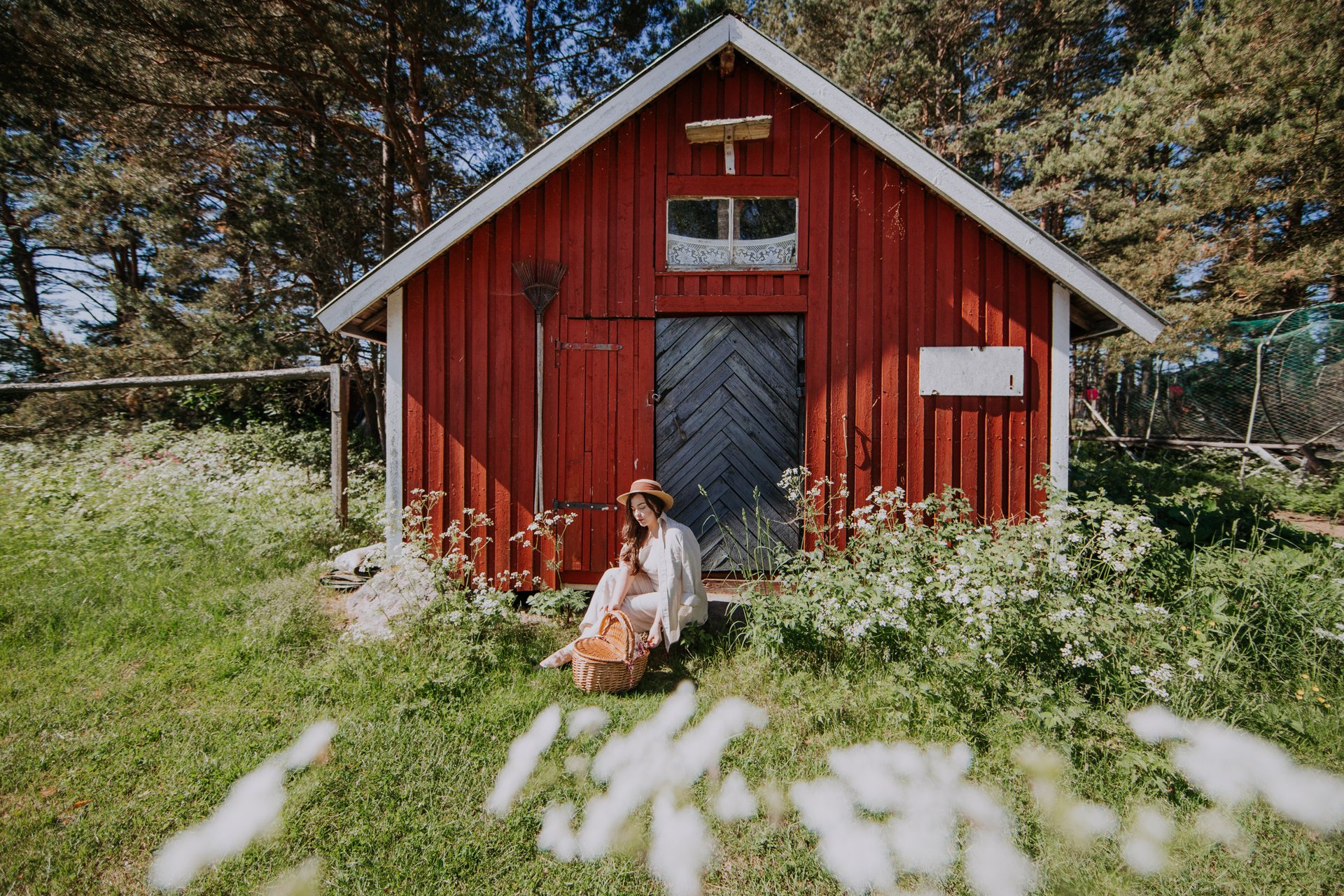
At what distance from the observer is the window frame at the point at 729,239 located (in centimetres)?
484

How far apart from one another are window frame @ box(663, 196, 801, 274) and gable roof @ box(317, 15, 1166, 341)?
29.5 inches

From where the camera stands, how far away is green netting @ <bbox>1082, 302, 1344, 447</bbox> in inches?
319

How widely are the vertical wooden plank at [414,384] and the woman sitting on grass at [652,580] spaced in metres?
1.97

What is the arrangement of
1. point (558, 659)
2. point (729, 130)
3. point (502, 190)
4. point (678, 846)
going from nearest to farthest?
point (678, 846), point (558, 659), point (502, 190), point (729, 130)

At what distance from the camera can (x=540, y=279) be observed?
15.8ft

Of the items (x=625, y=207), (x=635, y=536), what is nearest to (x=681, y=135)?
(x=625, y=207)

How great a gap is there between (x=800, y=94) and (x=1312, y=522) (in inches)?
341

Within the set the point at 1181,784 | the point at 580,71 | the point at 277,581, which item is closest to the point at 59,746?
the point at 277,581

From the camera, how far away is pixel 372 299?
453 cm

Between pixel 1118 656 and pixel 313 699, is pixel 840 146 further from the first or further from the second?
pixel 313 699

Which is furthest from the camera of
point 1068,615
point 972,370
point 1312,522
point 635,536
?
point 1312,522

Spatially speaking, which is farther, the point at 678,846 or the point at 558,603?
the point at 558,603

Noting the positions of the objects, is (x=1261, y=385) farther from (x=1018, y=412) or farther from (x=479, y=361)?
(x=479, y=361)

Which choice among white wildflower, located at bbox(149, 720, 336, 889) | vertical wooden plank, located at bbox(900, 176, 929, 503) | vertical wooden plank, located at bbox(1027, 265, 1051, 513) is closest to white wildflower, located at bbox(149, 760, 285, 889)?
white wildflower, located at bbox(149, 720, 336, 889)
